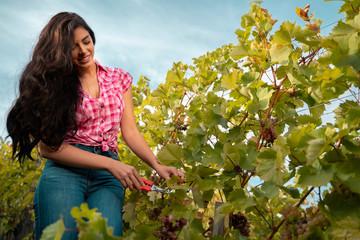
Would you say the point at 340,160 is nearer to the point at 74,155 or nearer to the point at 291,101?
the point at 291,101

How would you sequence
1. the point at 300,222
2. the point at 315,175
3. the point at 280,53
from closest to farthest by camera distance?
the point at 315,175, the point at 300,222, the point at 280,53

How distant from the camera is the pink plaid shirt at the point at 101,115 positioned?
1668 millimetres

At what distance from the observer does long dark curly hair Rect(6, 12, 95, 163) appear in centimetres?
158

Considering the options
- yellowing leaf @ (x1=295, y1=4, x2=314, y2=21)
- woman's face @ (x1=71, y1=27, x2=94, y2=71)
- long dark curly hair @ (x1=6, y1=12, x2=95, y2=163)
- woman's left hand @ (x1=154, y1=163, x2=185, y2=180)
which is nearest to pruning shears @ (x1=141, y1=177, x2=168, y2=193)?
woman's left hand @ (x1=154, y1=163, x2=185, y2=180)

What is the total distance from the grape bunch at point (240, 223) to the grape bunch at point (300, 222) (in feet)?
0.94

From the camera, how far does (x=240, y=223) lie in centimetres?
158

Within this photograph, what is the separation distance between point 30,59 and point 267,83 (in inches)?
48.9

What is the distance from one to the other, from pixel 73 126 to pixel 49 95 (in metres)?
0.18

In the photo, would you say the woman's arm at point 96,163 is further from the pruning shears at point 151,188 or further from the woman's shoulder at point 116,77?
the woman's shoulder at point 116,77

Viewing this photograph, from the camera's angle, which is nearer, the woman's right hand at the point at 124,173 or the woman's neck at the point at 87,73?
the woman's right hand at the point at 124,173

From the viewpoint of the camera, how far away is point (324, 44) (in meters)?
1.08

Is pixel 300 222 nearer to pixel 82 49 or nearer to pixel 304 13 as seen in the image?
pixel 304 13

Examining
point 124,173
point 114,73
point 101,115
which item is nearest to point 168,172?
point 124,173

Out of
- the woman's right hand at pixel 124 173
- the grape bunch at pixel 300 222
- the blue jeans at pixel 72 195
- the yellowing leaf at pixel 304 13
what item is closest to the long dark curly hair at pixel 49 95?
the blue jeans at pixel 72 195
